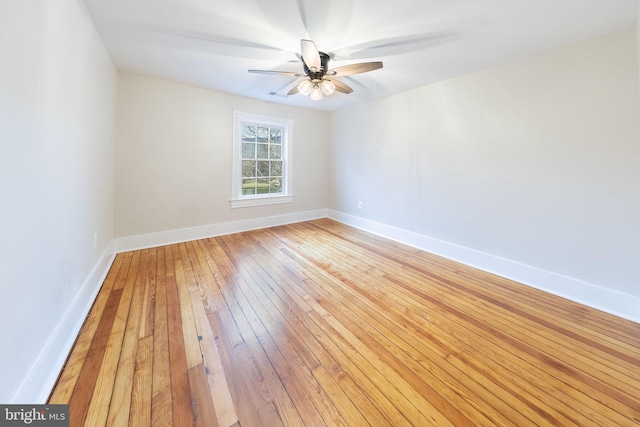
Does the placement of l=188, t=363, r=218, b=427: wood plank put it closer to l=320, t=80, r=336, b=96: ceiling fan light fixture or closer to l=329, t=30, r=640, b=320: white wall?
l=320, t=80, r=336, b=96: ceiling fan light fixture

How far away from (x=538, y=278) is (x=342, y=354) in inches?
93.6

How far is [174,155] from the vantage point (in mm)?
3533

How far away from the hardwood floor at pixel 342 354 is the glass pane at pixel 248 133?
8.68 feet

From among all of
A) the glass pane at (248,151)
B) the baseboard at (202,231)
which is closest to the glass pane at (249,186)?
the glass pane at (248,151)

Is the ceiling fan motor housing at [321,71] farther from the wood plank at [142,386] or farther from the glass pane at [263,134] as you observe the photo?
the wood plank at [142,386]

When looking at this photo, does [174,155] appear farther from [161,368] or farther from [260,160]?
[161,368]

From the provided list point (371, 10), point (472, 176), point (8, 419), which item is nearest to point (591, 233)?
point (472, 176)

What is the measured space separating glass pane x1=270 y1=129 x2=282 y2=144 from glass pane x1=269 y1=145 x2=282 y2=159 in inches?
3.9

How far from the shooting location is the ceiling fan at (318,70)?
2.05 meters

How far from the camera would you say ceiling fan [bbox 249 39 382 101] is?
2.05 meters

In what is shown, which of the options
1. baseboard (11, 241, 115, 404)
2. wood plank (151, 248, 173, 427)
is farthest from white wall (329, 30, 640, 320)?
baseboard (11, 241, 115, 404)

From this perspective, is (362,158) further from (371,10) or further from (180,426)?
(180,426)

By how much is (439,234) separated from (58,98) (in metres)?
4.05

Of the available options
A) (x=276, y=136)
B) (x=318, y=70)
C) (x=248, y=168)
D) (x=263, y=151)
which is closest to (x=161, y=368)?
(x=318, y=70)
